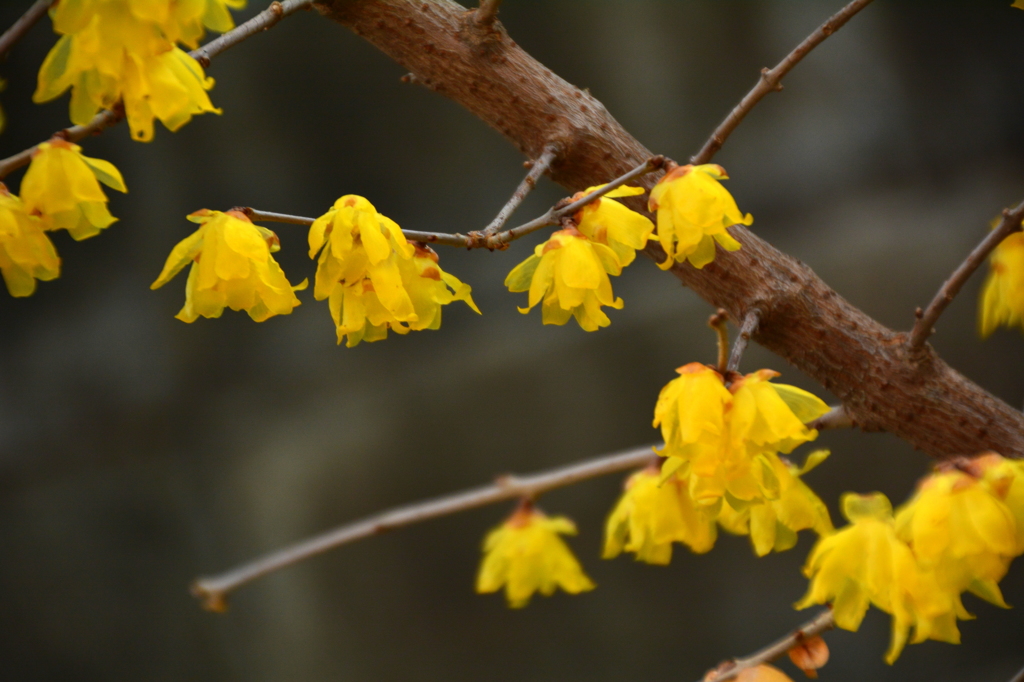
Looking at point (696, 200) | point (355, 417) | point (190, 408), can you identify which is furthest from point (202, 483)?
point (696, 200)

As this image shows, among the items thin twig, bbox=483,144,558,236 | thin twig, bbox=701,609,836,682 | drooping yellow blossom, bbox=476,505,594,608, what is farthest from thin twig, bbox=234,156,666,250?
drooping yellow blossom, bbox=476,505,594,608

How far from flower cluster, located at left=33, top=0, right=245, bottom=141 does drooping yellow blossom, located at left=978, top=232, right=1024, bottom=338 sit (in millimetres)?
697

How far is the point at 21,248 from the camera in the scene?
0.50 m

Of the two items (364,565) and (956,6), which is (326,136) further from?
(956,6)

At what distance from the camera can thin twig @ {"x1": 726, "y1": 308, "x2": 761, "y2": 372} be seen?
49cm

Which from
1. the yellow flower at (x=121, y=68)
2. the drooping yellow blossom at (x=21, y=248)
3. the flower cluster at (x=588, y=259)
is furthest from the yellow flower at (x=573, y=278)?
the drooping yellow blossom at (x=21, y=248)

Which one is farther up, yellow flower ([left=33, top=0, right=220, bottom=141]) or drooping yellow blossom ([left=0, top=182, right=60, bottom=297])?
yellow flower ([left=33, top=0, right=220, bottom=141])

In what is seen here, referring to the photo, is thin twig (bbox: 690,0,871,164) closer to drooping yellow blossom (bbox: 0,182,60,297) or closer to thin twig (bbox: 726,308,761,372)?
thin twig (bbox: 726,308,761,372)

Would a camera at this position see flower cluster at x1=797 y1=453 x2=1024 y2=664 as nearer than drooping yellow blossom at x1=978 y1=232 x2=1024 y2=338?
Yes

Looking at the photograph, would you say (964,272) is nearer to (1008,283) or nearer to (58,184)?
(1008,283)

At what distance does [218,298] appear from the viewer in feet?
1.60

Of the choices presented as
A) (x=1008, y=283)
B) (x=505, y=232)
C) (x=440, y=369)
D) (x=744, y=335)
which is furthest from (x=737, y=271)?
(x=440, y=369)

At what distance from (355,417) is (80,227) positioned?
1043 mm

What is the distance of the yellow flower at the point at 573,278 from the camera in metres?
0.48
